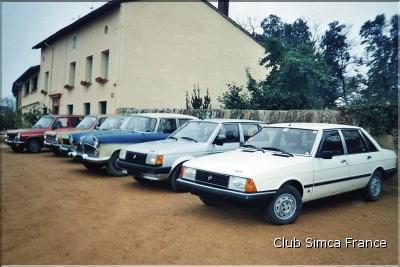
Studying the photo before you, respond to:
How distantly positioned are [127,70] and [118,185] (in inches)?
421

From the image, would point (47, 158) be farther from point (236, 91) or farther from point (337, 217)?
point (337, 217)

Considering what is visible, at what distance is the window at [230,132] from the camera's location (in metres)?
7.89

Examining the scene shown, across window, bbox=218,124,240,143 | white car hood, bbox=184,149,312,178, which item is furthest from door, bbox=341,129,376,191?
window, bbox=218,124,240,143

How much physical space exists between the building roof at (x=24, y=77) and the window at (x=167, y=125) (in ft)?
80.3

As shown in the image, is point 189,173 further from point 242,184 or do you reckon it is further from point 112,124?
point 112,124

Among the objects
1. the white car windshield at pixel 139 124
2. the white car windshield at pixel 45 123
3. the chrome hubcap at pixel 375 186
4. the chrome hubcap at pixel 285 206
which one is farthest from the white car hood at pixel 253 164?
the white car windshield at pixel 45 123

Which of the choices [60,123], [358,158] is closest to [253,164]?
[358,158]

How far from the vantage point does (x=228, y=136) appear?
7.93 m

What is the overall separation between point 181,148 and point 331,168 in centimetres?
306

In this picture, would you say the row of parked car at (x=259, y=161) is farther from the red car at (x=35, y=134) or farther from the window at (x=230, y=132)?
the red car at (x=35, y=134)

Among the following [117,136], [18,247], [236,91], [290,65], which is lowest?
[18,247]

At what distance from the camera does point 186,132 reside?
325 inches

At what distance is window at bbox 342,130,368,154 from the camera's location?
633cm

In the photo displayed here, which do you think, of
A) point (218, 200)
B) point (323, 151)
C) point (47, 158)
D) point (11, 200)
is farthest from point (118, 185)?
point (47, 158)
